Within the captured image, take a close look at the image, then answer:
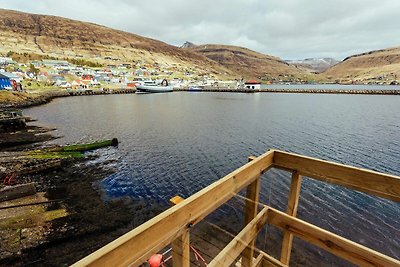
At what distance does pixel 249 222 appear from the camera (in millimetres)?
4168

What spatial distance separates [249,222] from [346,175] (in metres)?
1.85

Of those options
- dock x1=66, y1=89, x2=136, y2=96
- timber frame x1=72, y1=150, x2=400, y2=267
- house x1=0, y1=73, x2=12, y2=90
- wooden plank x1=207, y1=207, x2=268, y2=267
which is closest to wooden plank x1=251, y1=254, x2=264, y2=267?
timber frame x1=72, y1=150, x2=400, y2=267

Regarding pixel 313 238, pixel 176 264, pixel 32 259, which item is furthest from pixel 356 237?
pixel 32 259

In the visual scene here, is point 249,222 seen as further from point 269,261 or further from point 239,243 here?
point 269,261

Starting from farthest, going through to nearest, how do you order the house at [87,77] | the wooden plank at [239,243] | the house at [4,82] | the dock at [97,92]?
the house at [87,77] → the dock at [97,92] → the house at [4,82] → the wooden plank at [239,243]

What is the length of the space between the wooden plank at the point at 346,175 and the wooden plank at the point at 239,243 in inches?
40.3

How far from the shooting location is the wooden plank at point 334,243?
323cm

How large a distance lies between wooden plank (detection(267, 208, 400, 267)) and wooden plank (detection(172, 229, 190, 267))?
2272 millimetres

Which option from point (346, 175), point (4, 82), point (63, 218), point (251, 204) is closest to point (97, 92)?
point (4, 82)

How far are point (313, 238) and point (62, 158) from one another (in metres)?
22.0

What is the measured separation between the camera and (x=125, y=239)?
6.19 feet

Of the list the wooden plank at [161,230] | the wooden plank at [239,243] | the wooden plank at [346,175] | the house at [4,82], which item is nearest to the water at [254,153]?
the wooden plank at [346,175]

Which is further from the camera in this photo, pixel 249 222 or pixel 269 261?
pixel 269 261

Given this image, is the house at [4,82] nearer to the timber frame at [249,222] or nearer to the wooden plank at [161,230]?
the timber frame at [249,222]
